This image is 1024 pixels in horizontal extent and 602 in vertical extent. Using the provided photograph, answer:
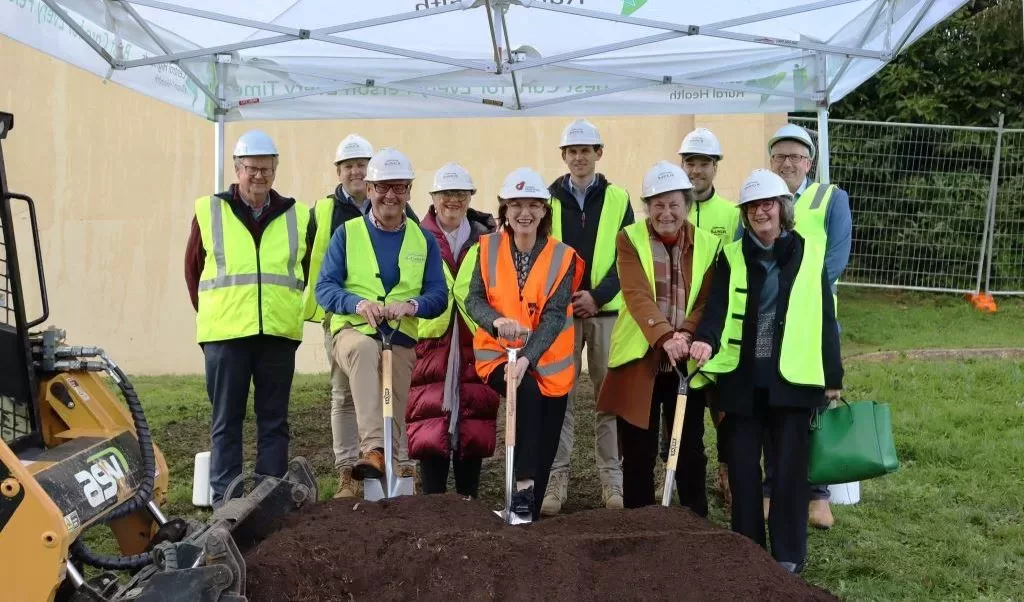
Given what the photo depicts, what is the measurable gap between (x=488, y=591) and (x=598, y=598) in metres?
0.43

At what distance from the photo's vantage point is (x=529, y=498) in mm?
6102

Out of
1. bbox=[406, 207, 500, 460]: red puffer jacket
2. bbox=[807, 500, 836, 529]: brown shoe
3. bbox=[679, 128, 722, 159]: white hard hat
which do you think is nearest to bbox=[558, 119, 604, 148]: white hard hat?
bbox=[679, 128, 722, 159]: white hard hat

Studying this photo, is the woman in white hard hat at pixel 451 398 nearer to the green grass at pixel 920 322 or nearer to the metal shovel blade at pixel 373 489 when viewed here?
the metal shovel blade at pixel 373 489

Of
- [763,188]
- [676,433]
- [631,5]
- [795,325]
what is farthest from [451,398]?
[631,5]

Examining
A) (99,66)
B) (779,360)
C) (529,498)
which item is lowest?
(529,498)

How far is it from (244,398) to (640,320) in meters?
2.27

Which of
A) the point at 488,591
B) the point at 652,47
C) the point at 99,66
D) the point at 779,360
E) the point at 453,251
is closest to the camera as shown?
the point at 488,591

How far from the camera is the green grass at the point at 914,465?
588 centimetres

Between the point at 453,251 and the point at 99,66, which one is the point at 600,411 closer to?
the point at 453,251

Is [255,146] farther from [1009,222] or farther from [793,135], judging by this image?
[1009,222]

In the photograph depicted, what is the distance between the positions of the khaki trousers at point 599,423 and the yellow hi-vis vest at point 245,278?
1687mm

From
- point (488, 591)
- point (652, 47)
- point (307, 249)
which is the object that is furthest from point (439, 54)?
point (488, 591)

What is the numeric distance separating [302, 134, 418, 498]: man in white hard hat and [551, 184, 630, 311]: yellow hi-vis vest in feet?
2.86

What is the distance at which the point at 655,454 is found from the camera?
6.39 m
